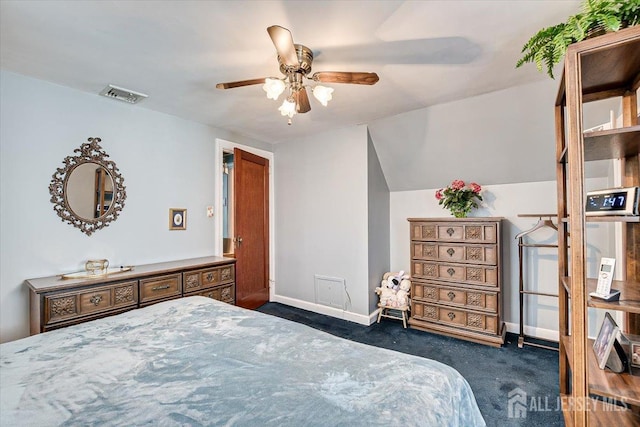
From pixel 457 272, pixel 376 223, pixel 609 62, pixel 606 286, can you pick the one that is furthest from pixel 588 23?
pixel 376 223

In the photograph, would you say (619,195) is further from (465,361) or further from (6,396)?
(6,396)

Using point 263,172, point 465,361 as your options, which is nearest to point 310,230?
point 263,172

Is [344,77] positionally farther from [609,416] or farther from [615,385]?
[609,416]

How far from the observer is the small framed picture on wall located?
3.28 meters

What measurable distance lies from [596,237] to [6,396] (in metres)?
4.18

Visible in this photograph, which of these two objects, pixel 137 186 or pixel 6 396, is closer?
pixel 6 396

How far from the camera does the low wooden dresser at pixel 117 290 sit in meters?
2.07

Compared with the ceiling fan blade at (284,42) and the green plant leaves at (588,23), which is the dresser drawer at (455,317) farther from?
the ceiling fan blade at (284,42)

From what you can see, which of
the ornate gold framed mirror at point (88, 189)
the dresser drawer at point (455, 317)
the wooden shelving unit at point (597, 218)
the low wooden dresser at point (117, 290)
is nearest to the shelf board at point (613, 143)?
the wooden shelving unit at point (597, 218)

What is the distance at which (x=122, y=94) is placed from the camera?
269 centimetres

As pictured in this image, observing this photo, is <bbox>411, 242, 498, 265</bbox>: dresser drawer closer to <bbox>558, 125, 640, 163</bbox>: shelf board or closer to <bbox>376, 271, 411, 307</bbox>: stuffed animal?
<bbox>376, 271, 411, 307</bbox>: stuffed animal

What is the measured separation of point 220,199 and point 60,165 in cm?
160

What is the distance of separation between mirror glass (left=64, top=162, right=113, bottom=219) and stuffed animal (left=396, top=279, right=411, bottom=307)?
3335mm

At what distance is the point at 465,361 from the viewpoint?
2592 millimetres
